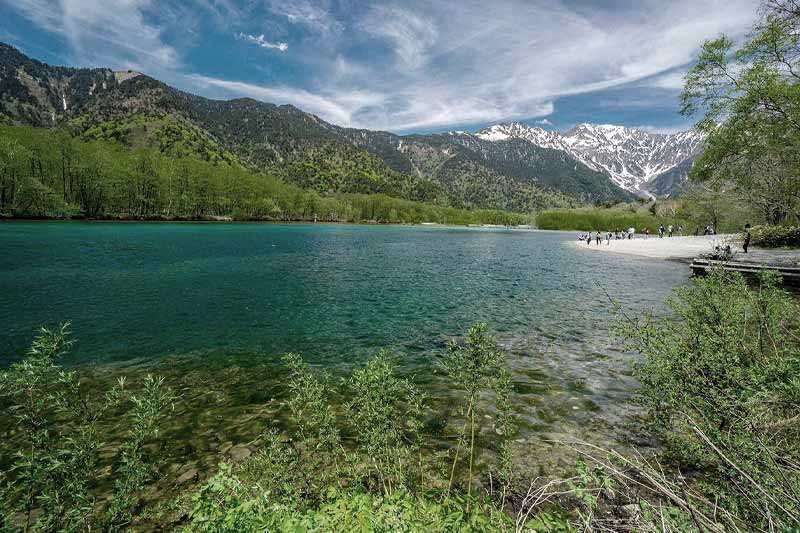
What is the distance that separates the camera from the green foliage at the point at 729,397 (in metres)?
4.50

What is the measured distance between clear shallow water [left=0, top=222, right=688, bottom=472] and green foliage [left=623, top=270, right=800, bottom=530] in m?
2.69

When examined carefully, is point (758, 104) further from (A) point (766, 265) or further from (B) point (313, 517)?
(B) point (313, 517)

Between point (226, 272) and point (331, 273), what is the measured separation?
11669 mm

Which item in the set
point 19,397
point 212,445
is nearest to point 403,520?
point 212,445

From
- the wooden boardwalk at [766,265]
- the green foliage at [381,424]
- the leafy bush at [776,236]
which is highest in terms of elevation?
the leafy bush at [776,236]

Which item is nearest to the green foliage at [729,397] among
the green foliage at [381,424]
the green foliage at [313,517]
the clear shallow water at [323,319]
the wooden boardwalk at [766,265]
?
the clear shallow water at [323,319]

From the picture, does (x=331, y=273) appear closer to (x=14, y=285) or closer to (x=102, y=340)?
(x=102, y=340)

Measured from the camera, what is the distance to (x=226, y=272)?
124 feet

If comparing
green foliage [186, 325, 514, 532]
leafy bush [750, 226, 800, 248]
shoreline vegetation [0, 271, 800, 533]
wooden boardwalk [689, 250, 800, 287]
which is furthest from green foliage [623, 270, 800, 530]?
leafy bush [750, 226, 800, 248]

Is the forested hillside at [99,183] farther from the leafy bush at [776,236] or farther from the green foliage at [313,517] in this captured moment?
the leafy bush at [776,236]

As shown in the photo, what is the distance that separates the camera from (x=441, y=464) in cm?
762

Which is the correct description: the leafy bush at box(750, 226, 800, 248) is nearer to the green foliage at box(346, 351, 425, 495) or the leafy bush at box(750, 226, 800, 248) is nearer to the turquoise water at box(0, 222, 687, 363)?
the turquoise water at box(0, 222, 687, 363)

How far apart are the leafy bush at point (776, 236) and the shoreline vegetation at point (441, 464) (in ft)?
173

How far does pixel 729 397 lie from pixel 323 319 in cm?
1830
